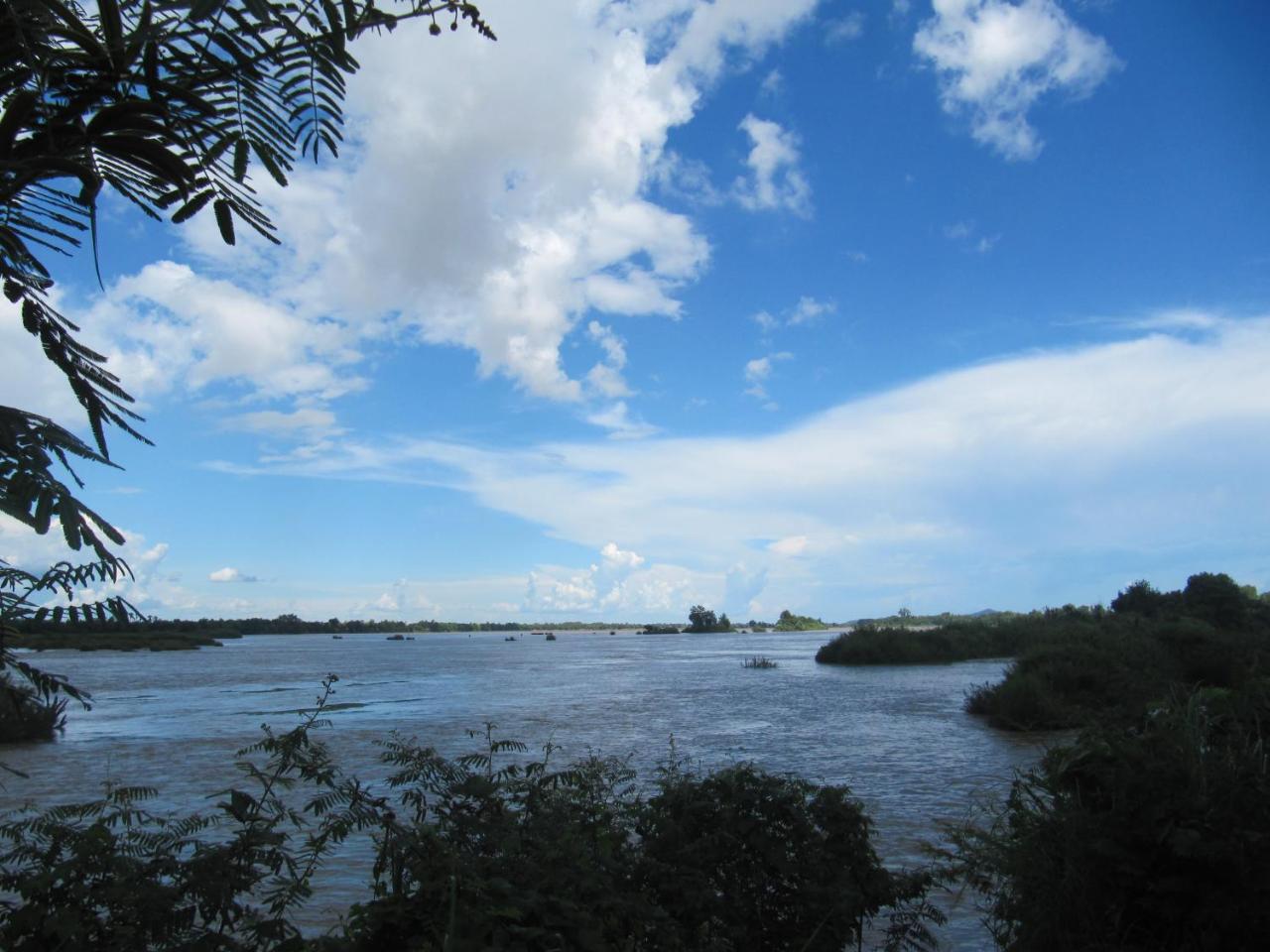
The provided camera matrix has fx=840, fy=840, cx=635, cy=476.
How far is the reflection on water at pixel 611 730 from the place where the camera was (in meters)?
12.9

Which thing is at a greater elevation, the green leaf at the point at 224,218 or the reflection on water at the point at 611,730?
the green leaf at the point at 224,218

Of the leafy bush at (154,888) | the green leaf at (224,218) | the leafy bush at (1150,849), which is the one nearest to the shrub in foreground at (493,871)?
the leafy bush at (154,888)

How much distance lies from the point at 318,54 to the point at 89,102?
1.38ft

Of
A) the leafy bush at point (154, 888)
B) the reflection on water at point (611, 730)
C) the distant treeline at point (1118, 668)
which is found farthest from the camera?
the distant treeline at point (1118, 668)

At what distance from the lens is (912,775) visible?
14.3 meters

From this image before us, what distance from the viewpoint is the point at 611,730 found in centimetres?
2062

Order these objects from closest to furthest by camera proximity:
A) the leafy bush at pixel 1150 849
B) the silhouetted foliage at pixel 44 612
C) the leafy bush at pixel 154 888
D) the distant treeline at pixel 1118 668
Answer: the silhouetted foliage at pixel 44 612
the leafy bush at pixel 154 888
the leafy bush at pixel 1150 849
the distant treeline at pixel 1118 668

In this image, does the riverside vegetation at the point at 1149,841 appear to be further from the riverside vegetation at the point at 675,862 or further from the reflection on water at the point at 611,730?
the reflection on water at the point at 611,730

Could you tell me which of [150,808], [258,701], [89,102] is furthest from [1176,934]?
[258,701]

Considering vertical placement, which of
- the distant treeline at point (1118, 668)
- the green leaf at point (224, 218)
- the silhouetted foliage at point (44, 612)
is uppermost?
the green leaf at point (224, 218)

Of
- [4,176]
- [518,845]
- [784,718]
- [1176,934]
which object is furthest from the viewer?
[784,718]

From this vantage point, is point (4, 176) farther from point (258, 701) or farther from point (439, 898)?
point (258, 701)

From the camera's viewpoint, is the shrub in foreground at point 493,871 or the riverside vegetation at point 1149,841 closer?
the shrub in foreground at point 493,871

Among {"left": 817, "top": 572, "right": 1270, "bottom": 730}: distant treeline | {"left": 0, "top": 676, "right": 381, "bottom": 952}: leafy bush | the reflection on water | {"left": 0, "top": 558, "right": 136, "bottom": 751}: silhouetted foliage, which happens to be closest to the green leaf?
{"left": 0, "top": 558, "right": 136, "bottom": 751}: silhouetted foliage
